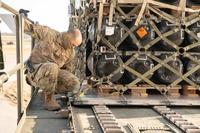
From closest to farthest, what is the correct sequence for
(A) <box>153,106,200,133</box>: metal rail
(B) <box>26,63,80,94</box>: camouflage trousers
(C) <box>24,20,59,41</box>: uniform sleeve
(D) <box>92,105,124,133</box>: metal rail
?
1. (D) <box>92,105,124,133</box>: metal rail
2. (A) <box>153,106,200,133</box>: metal rail
3. (B) <box>26,63,80,94</box>: camouflage trousers
4. (C) <box>24,20,59,41</box>: uniform sleeve

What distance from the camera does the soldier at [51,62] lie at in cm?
675

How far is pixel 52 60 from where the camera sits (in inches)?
281

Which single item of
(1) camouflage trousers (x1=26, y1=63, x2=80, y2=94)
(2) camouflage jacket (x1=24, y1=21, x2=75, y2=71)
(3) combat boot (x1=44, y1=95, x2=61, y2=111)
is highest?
(2) camouflage jacket (x1=24, y1=21, x2=75, y2=71)

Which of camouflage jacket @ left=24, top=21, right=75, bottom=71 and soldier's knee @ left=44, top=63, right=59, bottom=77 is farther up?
camouflage jacket @ left=24, top=21, right=75, bottom=71

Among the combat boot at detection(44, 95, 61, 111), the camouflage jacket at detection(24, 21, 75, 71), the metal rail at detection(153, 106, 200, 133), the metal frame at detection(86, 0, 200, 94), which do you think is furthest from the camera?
the metal frame at detection(86, 0, 200, 94)

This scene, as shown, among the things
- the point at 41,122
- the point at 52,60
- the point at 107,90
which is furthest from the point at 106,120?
the point at 52,60

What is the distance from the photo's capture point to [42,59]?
7.17 meters

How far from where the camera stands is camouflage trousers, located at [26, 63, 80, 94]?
6723 mm

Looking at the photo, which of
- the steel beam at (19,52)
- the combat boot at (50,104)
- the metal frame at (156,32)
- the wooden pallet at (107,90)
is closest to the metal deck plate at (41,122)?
the combat boot at (50,104)

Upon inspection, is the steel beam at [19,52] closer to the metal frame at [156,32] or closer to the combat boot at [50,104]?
the combat boot at [50,104]

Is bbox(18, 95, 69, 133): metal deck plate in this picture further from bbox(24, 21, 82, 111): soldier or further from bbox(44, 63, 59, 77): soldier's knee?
bbox(44, 63, 59, 77): soldier's knee

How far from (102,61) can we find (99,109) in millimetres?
1288

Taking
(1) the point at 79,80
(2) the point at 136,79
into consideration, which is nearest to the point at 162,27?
(2) the point at 136,79

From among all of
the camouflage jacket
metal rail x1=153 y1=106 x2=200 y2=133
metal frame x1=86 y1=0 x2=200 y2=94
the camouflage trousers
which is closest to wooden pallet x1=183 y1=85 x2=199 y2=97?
metal frame x1=86 y1=0 x2=200 y2=94
